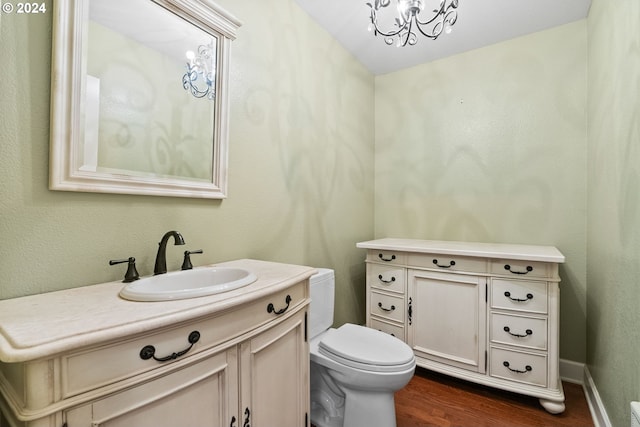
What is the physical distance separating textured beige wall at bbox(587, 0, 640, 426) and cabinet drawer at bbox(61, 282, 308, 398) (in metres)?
1.50

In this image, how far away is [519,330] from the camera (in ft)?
5.94

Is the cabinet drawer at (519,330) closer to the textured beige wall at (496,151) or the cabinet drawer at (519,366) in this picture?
the cabinet drawer at (519,366)

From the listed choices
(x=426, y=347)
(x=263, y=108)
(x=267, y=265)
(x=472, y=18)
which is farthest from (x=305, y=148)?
(x=426, y=347)

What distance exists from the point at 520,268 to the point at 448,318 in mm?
571

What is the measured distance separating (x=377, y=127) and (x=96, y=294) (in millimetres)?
2718

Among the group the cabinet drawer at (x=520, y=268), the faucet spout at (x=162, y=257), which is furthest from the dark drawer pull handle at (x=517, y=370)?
the faucet spout at (x=162, y=257)

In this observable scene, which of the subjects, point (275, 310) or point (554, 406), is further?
point (554, 406)

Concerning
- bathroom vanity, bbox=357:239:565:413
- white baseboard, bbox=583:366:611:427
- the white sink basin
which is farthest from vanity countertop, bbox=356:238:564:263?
the white sink basin

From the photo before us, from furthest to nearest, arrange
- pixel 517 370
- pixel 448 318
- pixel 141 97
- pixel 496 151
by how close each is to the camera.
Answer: pixel 496 151 < pixel 448 318 < pixel 517 370 < pixel 141 97

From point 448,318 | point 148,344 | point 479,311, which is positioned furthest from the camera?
point 448,318

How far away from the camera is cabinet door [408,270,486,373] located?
1.93 m

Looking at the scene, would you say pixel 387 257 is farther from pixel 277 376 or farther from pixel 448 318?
pixel 277 376

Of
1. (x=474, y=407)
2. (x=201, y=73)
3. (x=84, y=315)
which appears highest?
(x=201, y=73)

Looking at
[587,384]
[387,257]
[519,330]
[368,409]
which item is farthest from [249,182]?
[587,384]
